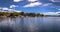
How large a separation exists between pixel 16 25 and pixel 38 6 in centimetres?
54

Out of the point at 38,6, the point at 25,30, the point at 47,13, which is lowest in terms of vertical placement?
the point at 25,30

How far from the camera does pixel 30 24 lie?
2.00 meters

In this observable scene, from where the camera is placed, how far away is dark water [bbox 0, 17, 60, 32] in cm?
190

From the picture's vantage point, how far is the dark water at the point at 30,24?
6.23 feet

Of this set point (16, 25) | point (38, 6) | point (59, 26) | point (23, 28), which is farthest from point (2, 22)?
point (59, 26)

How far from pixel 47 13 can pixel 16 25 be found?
610 mm

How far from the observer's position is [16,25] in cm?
194

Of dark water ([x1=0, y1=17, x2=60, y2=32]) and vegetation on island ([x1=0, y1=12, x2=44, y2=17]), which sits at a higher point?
vegetation on island ([x1=0, y1=12, x2=44, y2=17])

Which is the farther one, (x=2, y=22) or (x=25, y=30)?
(x=2, y=22)

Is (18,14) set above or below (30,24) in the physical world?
above

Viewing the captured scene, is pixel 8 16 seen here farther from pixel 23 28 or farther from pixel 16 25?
pixel 23 28

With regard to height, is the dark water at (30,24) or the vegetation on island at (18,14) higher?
the vegetation on island at (18,14)

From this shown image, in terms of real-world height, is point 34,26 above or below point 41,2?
below

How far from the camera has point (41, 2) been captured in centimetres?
185
